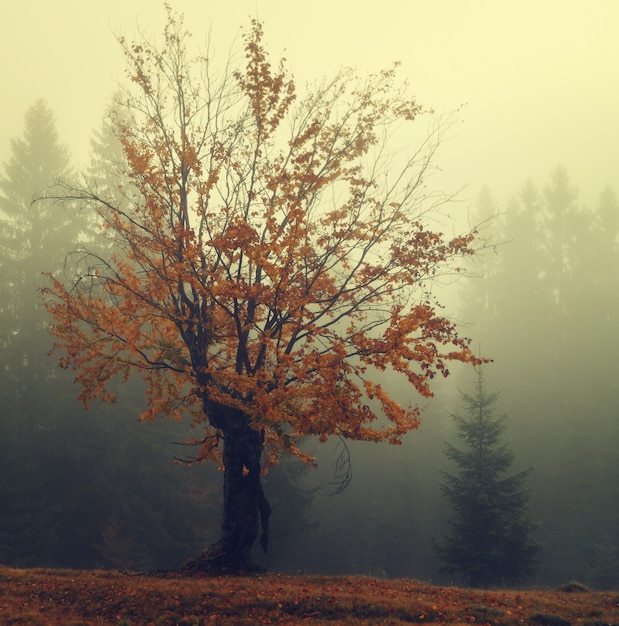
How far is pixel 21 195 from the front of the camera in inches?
1156

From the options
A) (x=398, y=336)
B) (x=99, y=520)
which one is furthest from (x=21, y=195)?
(x=398, y=336)

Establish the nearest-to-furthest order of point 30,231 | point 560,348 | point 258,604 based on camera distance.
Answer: point 258,604 → point 30,231 → point 560,348

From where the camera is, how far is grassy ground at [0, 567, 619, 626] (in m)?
7.70

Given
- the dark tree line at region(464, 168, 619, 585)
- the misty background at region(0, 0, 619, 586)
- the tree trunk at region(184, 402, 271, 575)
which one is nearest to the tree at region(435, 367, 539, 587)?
the misty background at region(0, 0, 619, 586)

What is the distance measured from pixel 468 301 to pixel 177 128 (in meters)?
42.8

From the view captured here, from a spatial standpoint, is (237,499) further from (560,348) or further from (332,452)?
(560,348)

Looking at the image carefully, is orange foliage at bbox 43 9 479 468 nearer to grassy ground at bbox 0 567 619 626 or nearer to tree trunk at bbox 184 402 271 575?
tree trunk at bbox 184 402 271 575

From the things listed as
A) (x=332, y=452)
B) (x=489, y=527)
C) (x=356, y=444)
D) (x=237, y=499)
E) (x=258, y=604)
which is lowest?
(x=489, y=527)

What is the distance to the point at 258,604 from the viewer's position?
26.8 ft

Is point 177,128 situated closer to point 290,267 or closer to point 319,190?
point 319,190

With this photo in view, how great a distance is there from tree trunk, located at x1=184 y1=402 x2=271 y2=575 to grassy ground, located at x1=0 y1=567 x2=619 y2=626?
138cm

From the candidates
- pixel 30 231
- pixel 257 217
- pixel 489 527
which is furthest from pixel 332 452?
pixel 257 217

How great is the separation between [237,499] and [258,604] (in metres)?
3.67

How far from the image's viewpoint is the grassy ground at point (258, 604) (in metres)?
7.70
